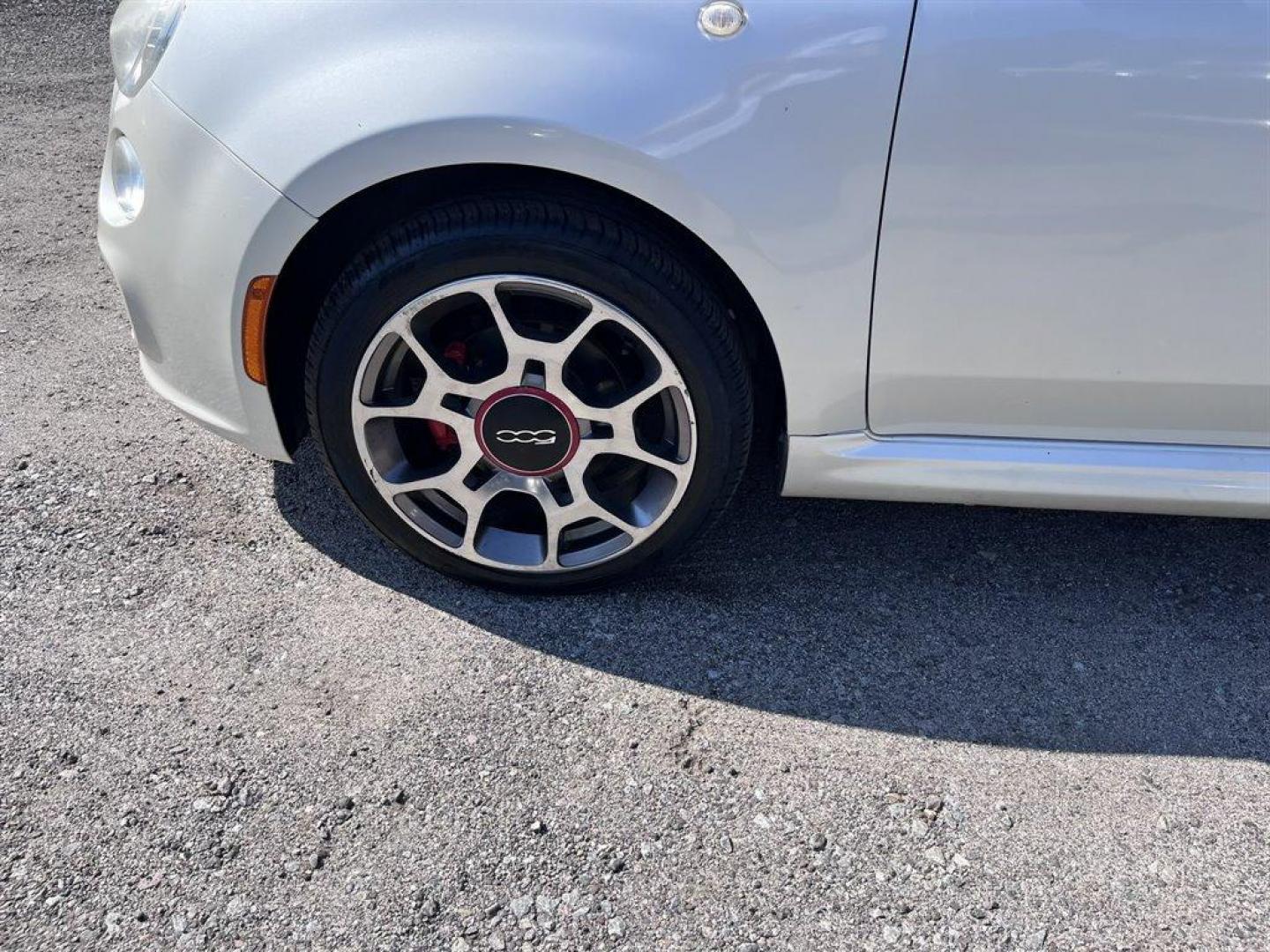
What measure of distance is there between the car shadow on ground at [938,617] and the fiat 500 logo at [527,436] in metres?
0.40

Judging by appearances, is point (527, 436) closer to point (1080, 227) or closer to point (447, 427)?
point (447, 427)

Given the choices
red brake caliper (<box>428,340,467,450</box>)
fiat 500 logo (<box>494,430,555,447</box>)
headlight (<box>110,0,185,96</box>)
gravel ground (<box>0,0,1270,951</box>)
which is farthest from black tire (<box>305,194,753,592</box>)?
headlight (<box>110,0,185,96</box>)

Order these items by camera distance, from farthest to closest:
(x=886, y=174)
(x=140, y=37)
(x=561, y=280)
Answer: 1. (x=140, y=37)
2. (x=561, y=280)
3. (x=886, y=174)

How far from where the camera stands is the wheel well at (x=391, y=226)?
2195mm

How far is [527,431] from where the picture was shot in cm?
238

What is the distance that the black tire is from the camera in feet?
7.13

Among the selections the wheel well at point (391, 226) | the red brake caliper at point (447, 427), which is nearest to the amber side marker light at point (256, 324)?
the wheel well at point (391, 226)

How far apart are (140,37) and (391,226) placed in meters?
0.66

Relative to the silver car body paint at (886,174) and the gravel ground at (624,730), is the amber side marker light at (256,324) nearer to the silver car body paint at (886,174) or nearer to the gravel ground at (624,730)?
the silver car body paint at (886,174)

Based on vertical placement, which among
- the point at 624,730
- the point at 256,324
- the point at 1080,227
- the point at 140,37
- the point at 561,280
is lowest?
the point at 624,730

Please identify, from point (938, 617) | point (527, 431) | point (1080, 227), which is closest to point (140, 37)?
point (527, 431)

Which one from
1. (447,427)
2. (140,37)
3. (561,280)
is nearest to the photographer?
(561,280)

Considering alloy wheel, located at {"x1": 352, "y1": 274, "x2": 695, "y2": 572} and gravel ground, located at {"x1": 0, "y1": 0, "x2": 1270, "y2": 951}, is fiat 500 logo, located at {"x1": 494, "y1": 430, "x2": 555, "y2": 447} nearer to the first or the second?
alloy wheel, located at {"x1": 352, "y1": 274, "x2": 695, "y2": 572}

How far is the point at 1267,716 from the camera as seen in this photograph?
2.34 m
